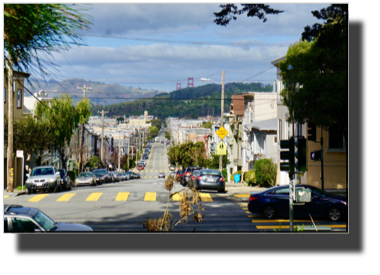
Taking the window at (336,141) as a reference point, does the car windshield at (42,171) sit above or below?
below

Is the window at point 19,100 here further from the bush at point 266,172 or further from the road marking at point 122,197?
the bush at point 266,172

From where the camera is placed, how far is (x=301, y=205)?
17.5 meters

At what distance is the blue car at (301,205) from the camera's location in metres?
17.4

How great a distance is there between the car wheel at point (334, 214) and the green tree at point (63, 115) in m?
27.7

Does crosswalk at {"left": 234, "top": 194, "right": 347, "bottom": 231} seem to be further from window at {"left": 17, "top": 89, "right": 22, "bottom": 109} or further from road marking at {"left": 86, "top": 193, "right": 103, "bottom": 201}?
window at {"left": 17, "top": 89, "right": 22, "bottom": 109}

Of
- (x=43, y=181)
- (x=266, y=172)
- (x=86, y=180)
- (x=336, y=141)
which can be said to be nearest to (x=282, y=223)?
(x=336, y=141)

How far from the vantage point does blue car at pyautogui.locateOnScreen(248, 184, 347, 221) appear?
57.0 ft

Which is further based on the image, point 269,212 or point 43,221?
point 269,212

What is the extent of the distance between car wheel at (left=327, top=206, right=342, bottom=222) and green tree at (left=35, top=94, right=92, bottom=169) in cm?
2769

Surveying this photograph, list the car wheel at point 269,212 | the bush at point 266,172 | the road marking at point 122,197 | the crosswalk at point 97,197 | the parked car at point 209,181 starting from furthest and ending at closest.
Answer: the bush at point 266,172, the parked car at point 209,181, the road marking at point 122,197, the crosswalk at point 97,197, the car wheel at point 269,212

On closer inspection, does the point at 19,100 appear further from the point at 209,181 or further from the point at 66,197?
the point at 209,181

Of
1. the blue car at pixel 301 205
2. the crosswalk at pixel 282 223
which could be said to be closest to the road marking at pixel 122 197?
the crosswalk at pixel 282 223

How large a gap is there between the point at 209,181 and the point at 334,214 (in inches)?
491
